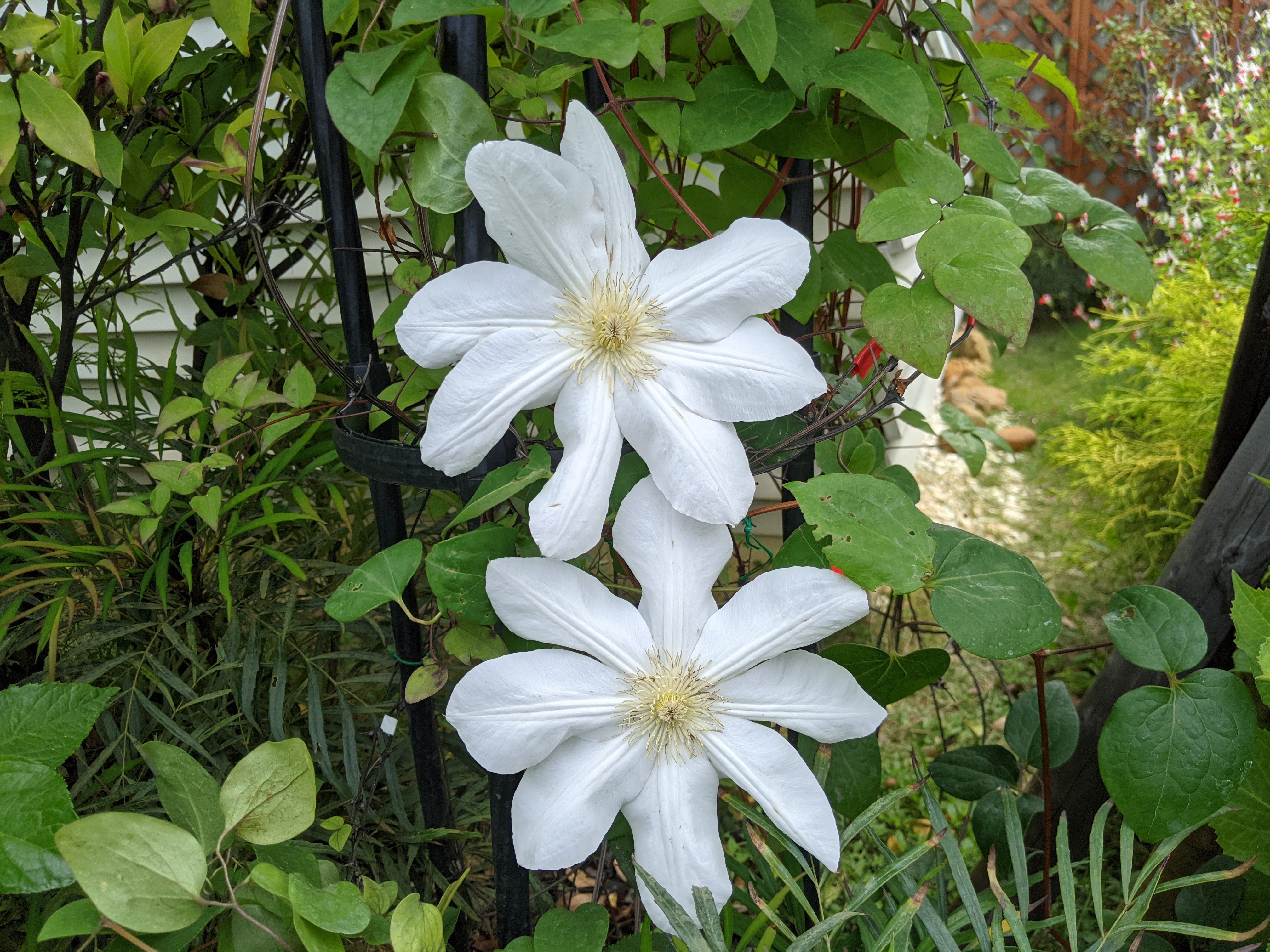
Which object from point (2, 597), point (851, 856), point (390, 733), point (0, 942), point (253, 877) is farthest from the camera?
point (851, 856)

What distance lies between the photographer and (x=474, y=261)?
629 mm

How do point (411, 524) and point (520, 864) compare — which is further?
point (411, 524)

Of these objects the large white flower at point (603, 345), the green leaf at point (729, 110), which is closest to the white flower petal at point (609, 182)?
the large white flower at point (603, 345)

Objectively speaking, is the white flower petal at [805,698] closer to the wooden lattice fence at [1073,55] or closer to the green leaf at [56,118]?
the green leaf at [56,118]

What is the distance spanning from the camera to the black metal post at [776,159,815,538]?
30.8 inches

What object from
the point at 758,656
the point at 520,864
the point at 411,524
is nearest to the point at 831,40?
the point at 758,656

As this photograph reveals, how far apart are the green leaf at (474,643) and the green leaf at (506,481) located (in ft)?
0.30

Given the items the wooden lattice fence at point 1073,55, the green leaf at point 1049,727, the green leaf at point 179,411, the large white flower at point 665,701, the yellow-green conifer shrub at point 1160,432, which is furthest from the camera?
the wooden lattice fence at point 1073,55

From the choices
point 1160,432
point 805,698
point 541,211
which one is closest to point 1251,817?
point 805,698

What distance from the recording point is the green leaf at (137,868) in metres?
0.50

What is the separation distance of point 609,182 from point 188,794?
52cm

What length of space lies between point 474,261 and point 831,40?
0.34m

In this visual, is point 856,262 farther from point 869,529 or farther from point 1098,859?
point 1098,859

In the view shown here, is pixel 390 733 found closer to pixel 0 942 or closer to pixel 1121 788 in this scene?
pixel 0 942
